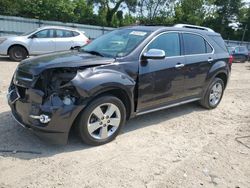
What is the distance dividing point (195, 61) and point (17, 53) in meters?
8.89

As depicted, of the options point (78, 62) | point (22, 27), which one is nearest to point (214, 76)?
point (78, 62)

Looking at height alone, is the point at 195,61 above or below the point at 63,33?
below

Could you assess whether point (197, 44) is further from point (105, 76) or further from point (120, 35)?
point (105, 76)

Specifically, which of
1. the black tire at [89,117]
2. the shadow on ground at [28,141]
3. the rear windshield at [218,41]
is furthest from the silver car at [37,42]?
the black tire at [89,117]

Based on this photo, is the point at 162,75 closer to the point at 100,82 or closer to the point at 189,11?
the point at 100,82

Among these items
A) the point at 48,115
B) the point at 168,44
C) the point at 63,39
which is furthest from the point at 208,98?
the point at 63,39

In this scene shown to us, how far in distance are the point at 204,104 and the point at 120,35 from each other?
257 centimetres

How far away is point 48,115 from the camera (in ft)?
12.5

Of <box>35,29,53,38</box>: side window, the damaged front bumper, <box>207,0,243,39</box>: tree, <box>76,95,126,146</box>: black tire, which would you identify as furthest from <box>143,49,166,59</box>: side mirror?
<box>207,0,243,39</box>: tree

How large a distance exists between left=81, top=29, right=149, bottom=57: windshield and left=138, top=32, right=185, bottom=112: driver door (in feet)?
0.85

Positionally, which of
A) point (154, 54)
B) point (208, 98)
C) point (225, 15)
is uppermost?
point (225, 15)

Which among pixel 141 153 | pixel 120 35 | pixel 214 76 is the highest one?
pixel 120 35

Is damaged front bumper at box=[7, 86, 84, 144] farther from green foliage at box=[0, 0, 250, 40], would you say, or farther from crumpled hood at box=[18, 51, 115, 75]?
green foliage at box=[0, 0, 250, 40]

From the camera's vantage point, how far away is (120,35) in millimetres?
5289
